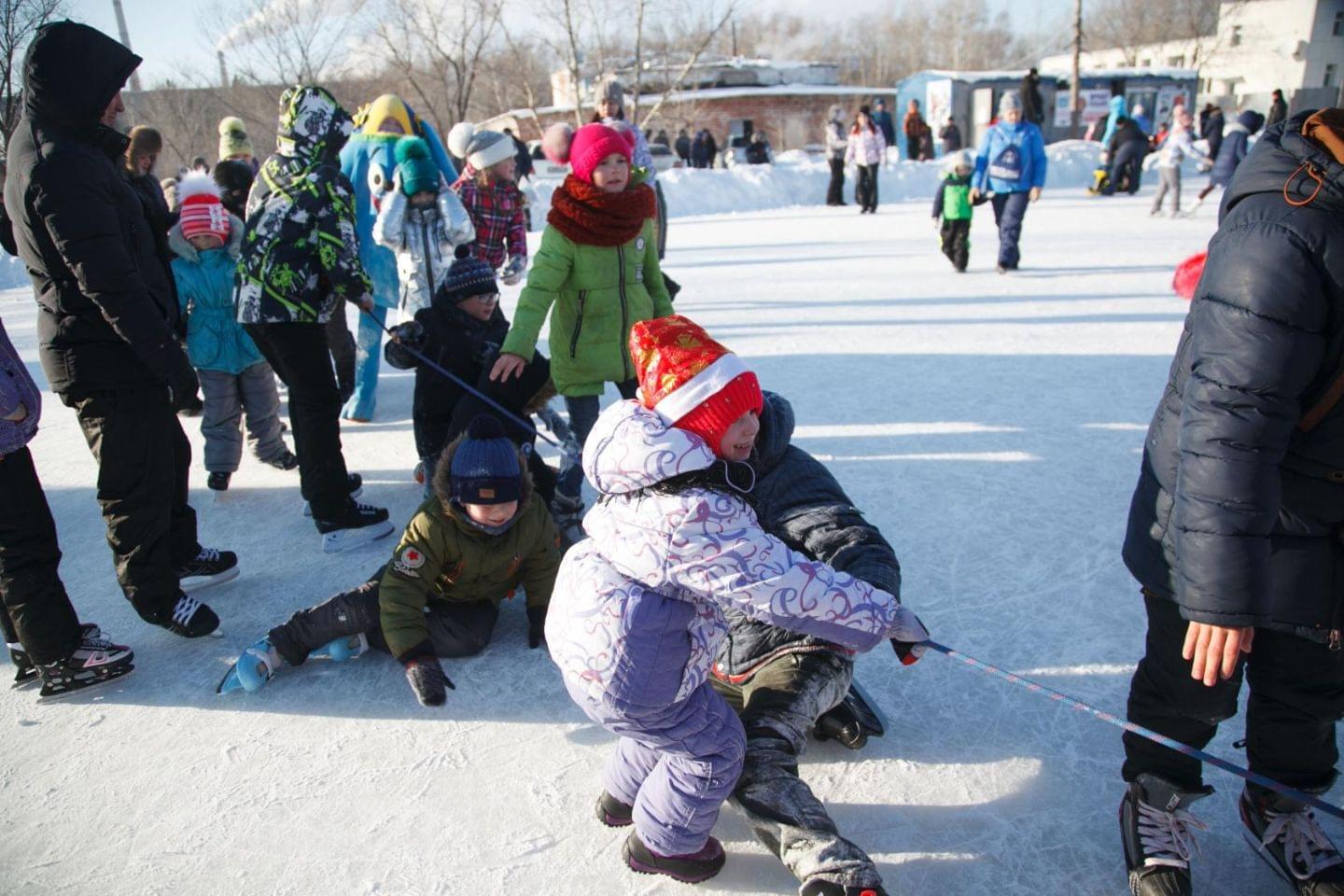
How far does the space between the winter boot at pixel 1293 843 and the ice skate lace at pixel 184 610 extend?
295 cm

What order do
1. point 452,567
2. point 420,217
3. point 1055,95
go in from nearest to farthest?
point 452,567 < point 420,217 < point 1055,95

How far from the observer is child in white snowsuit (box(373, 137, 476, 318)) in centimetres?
451

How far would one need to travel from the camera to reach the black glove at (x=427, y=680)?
8.15ft

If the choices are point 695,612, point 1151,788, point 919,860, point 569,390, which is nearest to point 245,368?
point 569,390

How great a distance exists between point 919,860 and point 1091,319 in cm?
584

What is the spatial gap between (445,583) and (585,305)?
125cm

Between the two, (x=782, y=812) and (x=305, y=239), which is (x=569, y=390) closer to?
(x=305, y=239)

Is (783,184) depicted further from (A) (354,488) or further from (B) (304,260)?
(B) (304,260)

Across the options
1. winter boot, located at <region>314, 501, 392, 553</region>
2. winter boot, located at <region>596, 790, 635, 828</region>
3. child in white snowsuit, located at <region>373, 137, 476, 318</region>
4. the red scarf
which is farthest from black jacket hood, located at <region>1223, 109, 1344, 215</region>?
child in white snowsuit, located at <region>373, 137, 476, 318</region>

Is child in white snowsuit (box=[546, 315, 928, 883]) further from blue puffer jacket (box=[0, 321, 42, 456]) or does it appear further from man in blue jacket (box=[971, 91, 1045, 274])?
man in blue jacket (box=[971, 91, 1045, 274])

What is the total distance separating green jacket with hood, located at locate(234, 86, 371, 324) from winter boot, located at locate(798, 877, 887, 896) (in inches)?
103

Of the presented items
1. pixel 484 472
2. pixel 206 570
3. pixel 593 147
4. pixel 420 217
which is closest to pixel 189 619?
pixel 206 570

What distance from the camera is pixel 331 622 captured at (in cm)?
263

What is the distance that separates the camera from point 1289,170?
4.73ft
